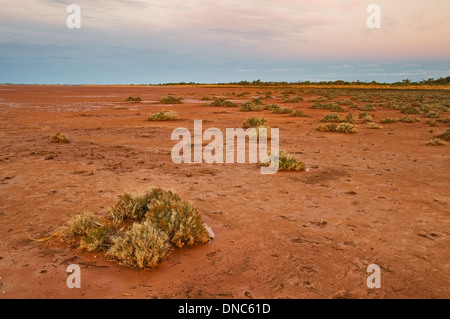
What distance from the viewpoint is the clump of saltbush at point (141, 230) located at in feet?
12.3

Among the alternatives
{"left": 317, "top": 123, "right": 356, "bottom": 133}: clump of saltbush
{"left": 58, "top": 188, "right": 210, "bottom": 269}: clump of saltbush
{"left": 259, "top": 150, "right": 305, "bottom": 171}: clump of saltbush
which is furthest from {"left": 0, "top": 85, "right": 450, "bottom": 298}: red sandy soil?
{"left": 317, "top": 123, "right": 356, "bottom": 133}: clump of saltbush

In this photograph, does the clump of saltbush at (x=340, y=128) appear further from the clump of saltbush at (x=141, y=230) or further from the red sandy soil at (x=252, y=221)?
the clump of saltbush at (x=141, y=230)

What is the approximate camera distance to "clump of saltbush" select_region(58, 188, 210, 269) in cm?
376

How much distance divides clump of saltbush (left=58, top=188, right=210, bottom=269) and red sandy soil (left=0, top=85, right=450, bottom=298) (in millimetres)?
133

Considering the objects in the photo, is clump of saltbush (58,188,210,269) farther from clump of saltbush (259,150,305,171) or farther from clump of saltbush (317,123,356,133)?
clump of saltbush (317,123,356,133)

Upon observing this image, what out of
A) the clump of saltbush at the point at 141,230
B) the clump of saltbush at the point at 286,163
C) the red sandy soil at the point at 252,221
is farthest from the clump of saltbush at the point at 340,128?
the clump of saltbush at the point at 141,230

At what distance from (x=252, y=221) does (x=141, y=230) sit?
6.03 feet

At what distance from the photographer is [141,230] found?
3.95m

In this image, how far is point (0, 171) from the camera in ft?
24.8

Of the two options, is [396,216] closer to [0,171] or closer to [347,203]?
[347,203]

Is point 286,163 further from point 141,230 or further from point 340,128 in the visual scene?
point 340,128

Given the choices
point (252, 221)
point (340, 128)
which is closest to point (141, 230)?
point (252, 221)

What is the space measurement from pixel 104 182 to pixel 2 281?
141 inches
